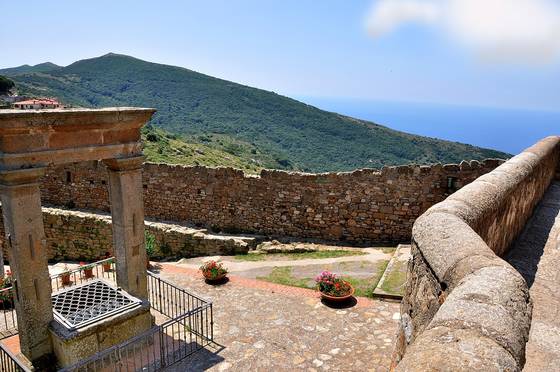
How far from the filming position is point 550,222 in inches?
304

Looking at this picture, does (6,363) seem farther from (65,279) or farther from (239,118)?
(239,118)

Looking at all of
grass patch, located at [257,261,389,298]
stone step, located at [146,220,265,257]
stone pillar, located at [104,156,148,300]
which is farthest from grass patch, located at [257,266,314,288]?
stone pillar, located at [104,156,148,300]

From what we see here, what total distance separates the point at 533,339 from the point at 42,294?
24.0 ft

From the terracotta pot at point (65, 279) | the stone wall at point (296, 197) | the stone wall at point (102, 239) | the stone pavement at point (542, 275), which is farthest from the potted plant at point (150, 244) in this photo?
the stone pavement at point (542, 275)

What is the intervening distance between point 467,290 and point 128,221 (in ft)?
23.0

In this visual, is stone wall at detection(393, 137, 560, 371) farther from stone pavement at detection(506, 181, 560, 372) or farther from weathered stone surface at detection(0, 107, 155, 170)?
weathered stone surface at detection(0, 107, 155, 170)

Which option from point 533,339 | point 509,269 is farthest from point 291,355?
point 509,269

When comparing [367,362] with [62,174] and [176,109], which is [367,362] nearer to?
[62,174]

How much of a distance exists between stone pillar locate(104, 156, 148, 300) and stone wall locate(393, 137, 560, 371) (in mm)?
5744

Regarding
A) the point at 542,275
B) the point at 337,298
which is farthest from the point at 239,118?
the point at 542,275

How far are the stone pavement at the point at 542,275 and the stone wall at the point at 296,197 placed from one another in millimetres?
4869

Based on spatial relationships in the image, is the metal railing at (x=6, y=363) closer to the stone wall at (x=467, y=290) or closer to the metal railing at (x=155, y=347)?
the metal railing at (x=155, y=347)

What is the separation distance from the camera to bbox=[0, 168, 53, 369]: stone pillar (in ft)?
22.6

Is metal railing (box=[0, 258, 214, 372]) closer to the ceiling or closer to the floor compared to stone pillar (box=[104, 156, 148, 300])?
closer to the floor
